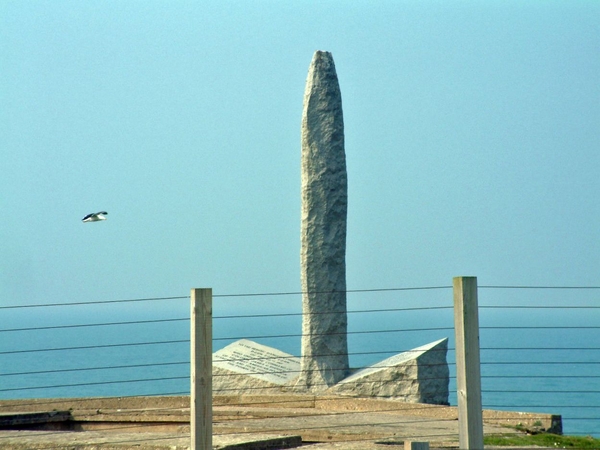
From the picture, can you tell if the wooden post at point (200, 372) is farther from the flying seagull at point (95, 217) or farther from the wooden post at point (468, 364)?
the flying seagull at point (95, 217)

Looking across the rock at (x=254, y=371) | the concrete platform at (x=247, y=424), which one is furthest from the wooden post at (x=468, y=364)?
the rock at (x=254, y=371)

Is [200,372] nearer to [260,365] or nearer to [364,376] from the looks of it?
[364,376]

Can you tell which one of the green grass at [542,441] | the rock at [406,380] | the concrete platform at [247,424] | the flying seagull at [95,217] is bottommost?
the green grass at [542,441]

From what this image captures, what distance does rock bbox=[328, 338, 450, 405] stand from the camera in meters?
12.2

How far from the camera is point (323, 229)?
1361 cm

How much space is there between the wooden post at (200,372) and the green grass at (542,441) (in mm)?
3155

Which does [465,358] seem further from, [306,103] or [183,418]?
[306,103]

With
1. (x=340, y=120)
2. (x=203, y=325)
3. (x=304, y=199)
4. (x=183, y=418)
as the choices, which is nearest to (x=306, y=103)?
(x=340, y=120)

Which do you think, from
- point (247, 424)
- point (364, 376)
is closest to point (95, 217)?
point (247, 424)

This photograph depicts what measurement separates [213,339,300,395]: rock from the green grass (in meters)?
5.41

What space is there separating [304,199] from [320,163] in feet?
1.98

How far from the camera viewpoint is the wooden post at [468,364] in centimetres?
485

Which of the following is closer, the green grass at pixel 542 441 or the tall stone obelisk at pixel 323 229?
the green grass at pixel 542 441

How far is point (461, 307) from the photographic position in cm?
493
